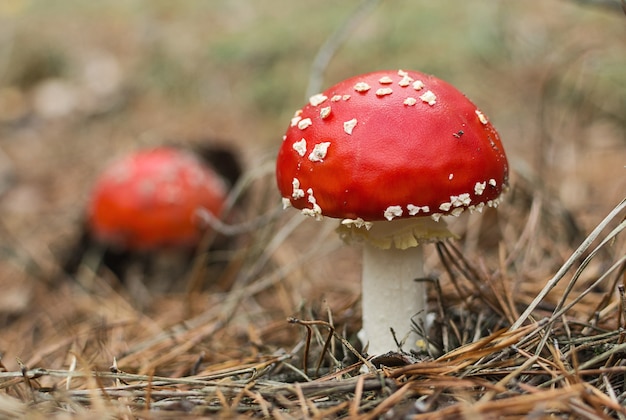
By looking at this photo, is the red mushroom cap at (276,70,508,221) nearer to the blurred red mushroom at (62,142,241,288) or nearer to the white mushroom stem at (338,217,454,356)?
the white mushroom stem at (338,217,454,356)

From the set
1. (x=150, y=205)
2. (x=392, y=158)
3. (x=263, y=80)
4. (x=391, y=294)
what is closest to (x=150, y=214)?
(x=150, y=205)

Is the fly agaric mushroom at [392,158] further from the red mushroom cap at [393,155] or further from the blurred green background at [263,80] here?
the blurred green background at [263,80]

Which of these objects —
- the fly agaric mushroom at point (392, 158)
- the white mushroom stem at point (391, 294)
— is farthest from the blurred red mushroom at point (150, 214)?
the fly agaric mushroom at point (392, 158)

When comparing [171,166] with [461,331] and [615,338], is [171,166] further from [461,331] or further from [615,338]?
[615,338]

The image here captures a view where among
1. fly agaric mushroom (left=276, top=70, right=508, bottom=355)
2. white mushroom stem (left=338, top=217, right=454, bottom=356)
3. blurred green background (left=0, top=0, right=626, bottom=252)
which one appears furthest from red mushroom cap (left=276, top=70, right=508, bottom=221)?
blurred green background (left=0, top=0, right=626, bottom=252)

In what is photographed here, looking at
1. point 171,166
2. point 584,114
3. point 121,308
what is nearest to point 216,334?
point 121,308

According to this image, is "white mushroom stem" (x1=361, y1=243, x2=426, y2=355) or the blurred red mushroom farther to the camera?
the blurred red mushroom

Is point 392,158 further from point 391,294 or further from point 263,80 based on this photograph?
point 263,80

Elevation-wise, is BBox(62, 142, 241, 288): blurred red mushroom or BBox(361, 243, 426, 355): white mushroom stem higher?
BBox(361, 243, 426, 355): white mushroom stem
